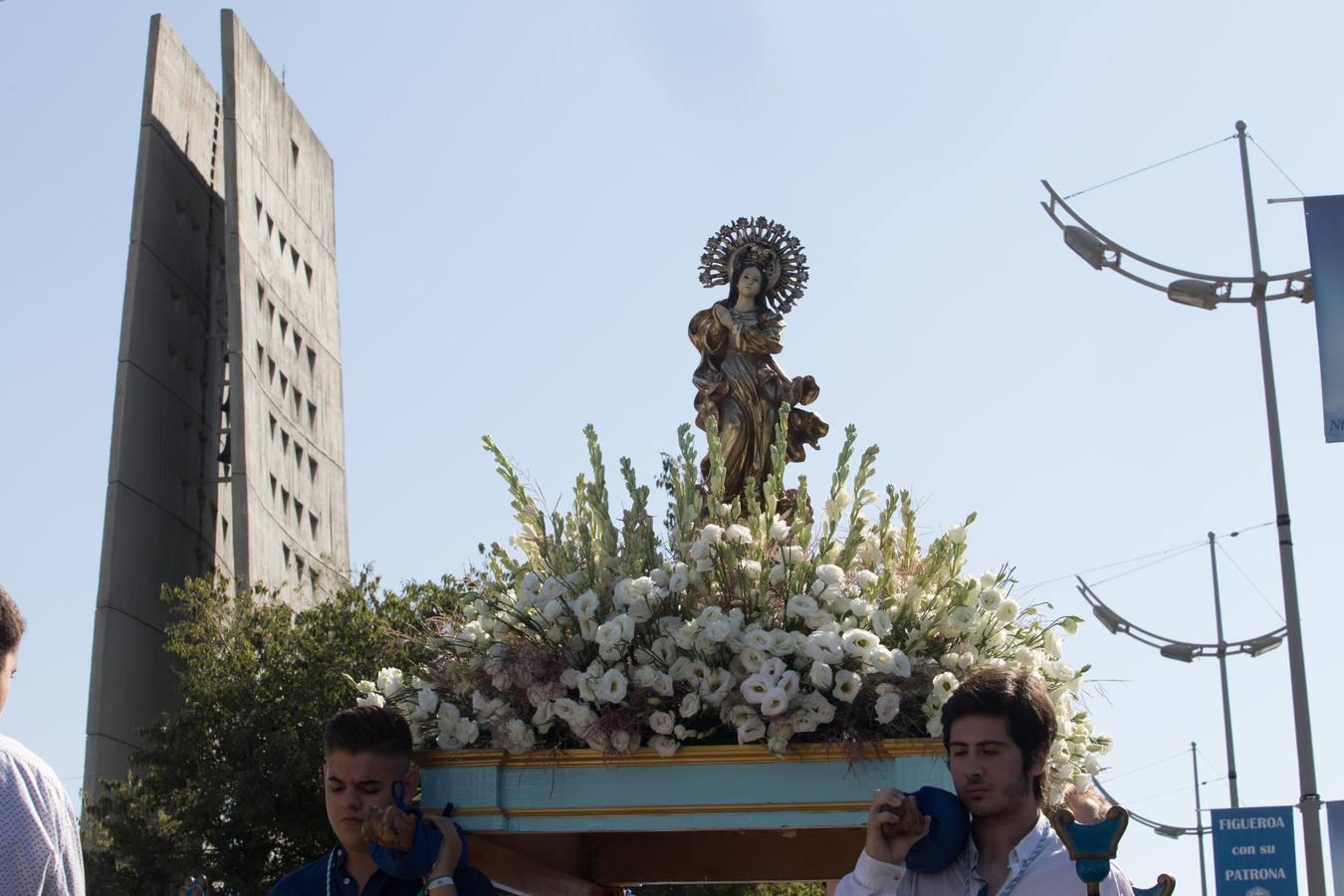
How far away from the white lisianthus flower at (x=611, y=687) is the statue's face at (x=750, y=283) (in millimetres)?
3334

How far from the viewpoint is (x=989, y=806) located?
16.4ft

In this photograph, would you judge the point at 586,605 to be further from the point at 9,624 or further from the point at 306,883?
the point at 9,624

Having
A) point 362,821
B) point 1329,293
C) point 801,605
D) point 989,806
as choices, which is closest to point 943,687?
point 801,605

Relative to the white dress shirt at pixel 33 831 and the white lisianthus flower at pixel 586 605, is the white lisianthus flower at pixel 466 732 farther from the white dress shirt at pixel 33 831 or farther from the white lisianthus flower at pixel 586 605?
the white dress shirt at pixel 33 831

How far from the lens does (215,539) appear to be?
47125mm

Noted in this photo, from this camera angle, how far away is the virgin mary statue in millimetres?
9297

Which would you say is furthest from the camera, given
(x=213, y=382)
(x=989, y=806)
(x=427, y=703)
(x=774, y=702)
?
(x=213, y=382)

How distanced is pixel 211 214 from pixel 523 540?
4504cm

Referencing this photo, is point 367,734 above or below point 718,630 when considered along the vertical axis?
below

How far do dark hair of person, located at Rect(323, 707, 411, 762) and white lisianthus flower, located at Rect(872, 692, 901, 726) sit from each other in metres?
1.61

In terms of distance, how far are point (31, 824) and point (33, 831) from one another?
0.05ft

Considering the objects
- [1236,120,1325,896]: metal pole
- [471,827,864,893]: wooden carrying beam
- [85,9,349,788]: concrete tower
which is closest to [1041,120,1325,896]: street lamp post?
[1236,120,1325,896]: metal pole

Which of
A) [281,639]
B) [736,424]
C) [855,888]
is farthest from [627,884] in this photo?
[281,639]

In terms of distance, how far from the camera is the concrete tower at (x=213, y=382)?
137 ft
